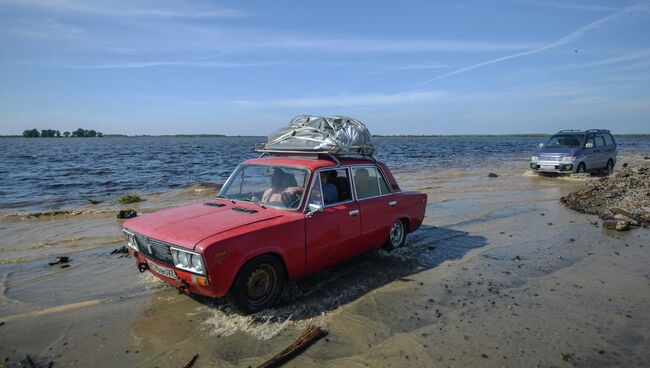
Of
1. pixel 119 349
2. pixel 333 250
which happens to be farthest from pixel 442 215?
pixel 119 349

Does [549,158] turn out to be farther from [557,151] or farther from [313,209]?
[313,209]

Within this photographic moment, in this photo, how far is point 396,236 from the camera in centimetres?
682

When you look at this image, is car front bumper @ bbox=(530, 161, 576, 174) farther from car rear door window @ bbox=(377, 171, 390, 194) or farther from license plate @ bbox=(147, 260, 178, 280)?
license plate @ bbox=(147, 260, 178, 280)

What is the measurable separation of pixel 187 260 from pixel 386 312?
7.66ft

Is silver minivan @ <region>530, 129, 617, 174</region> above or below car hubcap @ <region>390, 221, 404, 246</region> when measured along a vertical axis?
above

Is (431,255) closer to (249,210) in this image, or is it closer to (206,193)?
(249,210)

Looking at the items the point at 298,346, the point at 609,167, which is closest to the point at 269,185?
the point at 298,346

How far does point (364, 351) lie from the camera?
3.66 m

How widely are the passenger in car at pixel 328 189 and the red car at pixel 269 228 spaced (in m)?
0.01

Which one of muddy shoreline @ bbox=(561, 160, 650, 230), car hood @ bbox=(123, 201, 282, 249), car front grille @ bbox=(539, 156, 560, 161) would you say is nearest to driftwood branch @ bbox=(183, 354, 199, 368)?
car hood @ bbox=(123, 201, 282, 249)

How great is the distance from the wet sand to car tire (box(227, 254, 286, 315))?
0.46 feet

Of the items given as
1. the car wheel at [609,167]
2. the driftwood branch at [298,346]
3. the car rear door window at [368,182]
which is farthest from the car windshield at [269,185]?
the car wheel at [609,167]

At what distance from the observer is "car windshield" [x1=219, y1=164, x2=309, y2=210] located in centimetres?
507

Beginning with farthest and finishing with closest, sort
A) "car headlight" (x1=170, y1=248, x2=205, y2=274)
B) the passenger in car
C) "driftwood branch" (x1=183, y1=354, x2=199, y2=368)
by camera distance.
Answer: the passenger in car < "car headlight" (x1=170, y1=248, x2=205, y2=274) < "driftwood branch" (x1=183, y1=354, x2=199, y2=368)
